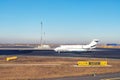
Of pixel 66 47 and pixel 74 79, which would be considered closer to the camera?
pixel 74 79

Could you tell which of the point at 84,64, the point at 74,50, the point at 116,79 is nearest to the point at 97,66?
the point at 84,64

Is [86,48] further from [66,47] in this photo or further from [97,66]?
[97,66]

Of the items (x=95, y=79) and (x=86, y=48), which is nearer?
(x=95, y=79)

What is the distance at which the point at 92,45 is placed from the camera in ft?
447

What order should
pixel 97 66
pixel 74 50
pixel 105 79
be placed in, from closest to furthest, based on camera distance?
pixel 105 79, pixel 97 66, pixel 74 50

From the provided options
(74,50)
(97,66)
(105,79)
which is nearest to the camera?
(105,79)

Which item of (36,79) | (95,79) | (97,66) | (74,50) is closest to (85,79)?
(95,79)

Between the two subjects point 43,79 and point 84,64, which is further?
point 84,64

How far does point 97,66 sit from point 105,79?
67.1 ft

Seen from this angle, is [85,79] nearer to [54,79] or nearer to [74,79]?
[74,79]

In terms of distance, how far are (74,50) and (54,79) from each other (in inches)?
3851

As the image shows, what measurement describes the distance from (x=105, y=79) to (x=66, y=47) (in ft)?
331

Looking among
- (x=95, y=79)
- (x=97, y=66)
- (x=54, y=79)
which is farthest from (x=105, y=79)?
(x=97, y=66)

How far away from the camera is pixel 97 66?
2057 inches
